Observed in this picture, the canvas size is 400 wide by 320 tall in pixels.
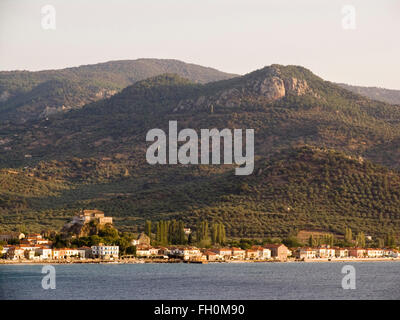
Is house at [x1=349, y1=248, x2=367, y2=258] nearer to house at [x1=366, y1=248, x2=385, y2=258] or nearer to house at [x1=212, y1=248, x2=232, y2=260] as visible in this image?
house at [x1=366, y1=248, x2=385, y2=258]

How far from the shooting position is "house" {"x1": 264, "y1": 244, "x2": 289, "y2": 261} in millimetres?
110062

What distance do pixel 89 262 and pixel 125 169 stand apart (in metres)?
77.1

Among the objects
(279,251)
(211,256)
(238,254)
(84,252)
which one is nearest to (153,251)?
(211,256)

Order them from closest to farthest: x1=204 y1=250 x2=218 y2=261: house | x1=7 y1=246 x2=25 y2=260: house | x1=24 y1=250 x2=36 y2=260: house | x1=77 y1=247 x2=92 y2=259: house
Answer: x1=24 y1=250 x2=36 y2=260: house, x1=7 y1=246 x2=25 y2=260: house, x1=77 y1=247 x2=92 y2=259: house, x1=204 y1=250 x2=218 y2=261: house

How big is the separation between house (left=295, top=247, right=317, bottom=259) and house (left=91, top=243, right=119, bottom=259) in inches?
889

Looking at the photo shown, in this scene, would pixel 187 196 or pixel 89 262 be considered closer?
pixel 89 262

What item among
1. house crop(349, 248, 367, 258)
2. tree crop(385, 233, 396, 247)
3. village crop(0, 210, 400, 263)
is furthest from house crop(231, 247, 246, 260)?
tree crop(385, 233, 396, 247)

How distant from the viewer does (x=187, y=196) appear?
146875 millimetres

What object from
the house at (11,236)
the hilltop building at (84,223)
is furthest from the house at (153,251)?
the house at (11,236)

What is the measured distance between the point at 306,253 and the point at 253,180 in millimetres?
35212

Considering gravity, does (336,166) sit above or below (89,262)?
above

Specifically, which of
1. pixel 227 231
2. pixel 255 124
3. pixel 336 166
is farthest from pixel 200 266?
pixel 255 124
